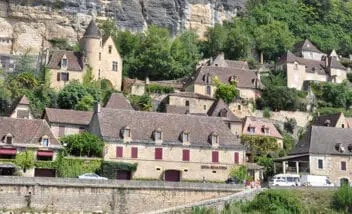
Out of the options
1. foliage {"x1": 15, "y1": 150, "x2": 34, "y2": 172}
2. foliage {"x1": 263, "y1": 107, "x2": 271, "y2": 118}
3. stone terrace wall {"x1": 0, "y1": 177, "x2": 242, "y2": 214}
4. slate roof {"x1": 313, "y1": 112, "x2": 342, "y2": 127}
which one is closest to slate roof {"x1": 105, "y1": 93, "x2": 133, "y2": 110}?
foliage {"x1": 263, "y1": 107, "x2": 271, "y2": 118}

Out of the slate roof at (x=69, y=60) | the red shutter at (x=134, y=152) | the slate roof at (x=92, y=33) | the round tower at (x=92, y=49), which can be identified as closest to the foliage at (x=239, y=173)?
the red shutter at (x=134, y=152)

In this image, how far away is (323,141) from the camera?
55.2 m

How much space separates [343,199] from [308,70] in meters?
38.5

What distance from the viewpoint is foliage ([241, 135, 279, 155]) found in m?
62.4

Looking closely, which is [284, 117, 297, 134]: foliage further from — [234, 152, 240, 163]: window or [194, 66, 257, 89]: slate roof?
[234, 152, 240, 163]: window

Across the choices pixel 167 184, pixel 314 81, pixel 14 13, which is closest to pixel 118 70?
pixel 14 13

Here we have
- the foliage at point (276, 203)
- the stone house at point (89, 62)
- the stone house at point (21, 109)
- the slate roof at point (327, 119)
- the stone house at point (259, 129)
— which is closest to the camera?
the foliage at point (276, 203)

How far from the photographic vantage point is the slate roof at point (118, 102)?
62094 mm

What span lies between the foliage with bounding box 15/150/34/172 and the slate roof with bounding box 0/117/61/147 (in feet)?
2.99

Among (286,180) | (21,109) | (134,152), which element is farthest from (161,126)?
(21,109)

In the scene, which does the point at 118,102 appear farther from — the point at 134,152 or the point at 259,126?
the point at 259,126

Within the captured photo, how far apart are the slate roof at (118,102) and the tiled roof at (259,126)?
35.6ft

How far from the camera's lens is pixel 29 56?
7481cm

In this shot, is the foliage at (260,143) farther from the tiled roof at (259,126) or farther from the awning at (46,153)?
→ the awning at (46,153)
